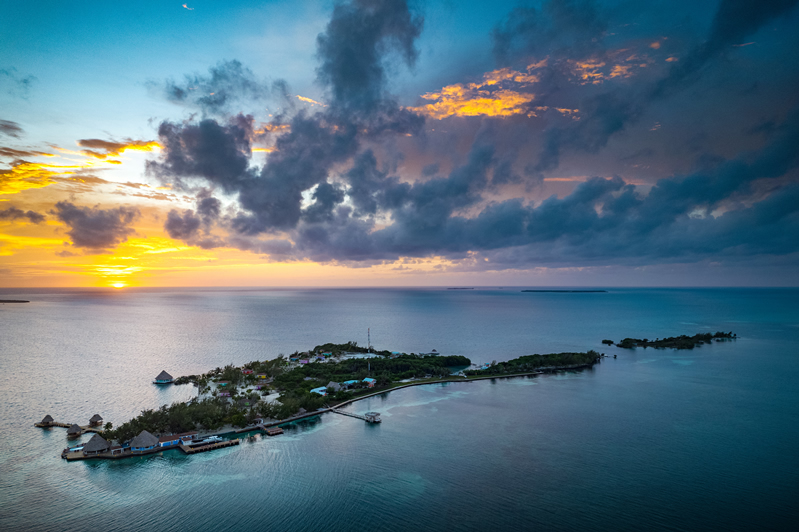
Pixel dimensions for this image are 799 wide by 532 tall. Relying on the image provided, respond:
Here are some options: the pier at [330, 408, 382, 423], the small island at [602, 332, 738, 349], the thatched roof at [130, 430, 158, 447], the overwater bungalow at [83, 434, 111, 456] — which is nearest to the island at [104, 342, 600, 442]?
the overwater bungalow at [83, 434, 111, 456]

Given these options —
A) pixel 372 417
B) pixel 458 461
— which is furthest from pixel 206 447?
pixel 458 461

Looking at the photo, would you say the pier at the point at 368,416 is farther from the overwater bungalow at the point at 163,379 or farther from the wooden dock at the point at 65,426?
the overwater bungalow at the point at 163,379

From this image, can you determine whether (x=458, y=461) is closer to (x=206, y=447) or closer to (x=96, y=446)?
(x=206, y=447)

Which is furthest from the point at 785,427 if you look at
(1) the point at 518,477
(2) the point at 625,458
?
(1) the point at 518,477

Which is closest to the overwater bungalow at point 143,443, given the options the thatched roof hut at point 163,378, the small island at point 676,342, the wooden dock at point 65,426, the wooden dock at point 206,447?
the wooden dock at point 206,447

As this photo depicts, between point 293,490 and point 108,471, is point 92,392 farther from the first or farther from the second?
point 293,490
